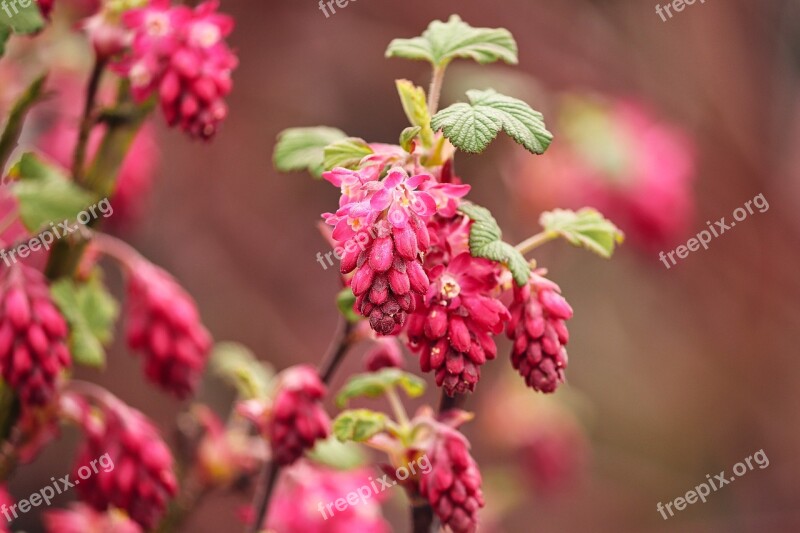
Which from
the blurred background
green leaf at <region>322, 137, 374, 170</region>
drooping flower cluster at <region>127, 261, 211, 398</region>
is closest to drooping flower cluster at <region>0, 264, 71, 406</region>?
drooping flower cluster at <region>127, 261, 211, 398</region>

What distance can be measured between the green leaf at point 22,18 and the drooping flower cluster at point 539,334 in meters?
0.63

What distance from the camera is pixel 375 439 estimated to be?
1.02m

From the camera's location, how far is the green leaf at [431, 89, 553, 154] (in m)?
0.80

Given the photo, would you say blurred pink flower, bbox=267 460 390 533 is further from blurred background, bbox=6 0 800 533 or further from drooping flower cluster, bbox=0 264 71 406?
blurred background, bbox=6 0 800 533

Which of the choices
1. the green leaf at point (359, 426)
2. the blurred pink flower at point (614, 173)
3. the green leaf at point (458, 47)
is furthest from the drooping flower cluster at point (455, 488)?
the blurred pink flower at point (614, 173)

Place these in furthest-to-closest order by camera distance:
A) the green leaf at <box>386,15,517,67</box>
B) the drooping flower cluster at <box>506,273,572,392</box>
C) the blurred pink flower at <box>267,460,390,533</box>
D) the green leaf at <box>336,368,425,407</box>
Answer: the blurred pink flower at <box>267,460,390,533</box>, the green leaf at <box>336,368,425,407</box>, the green leaf at <box>386,15,517,67</box>, the drooping flower cluster at <box>506,273,572,392</box>

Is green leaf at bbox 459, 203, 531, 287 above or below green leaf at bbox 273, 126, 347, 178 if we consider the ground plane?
below

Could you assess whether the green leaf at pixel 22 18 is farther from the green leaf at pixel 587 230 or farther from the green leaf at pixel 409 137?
the green leaf at pixel 587 230

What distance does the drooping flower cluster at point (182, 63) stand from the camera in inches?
41.7

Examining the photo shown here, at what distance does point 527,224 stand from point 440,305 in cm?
172

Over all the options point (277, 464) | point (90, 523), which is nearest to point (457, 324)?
point (277, 464)

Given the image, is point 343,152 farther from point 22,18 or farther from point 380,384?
point 22,18

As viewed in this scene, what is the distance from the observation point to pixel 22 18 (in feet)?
3.40

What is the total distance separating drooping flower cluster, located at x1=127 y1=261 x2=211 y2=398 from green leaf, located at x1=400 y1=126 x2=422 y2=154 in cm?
54
